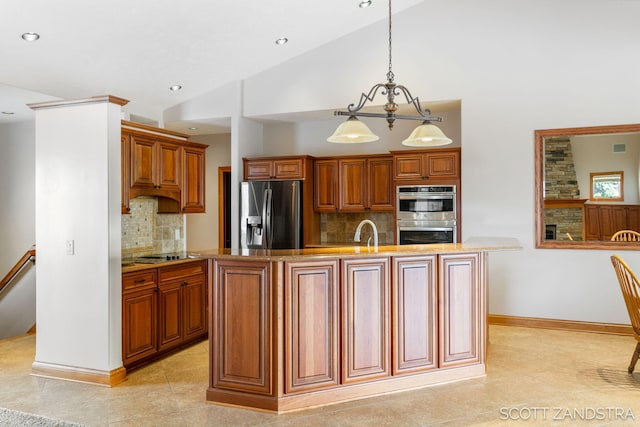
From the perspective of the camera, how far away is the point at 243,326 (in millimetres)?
3166

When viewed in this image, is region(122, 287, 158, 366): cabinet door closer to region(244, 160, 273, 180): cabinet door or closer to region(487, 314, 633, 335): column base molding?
region(244, 160, 273, 180): cabinet door

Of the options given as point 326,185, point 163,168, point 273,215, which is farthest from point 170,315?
point 326,185

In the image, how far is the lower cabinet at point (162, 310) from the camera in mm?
3880

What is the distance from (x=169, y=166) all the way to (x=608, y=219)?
184 inches

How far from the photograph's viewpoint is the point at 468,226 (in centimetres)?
564

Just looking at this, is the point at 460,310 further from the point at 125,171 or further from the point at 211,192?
the point at 211,192

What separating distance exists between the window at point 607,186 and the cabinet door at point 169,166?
4.44 metres

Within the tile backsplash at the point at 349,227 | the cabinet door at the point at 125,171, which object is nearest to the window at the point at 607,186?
the tile backsplash at the point at 349,227

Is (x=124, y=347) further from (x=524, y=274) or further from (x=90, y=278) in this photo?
(x=524, y=274)

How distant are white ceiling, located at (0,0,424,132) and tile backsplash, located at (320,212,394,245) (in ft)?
7.54

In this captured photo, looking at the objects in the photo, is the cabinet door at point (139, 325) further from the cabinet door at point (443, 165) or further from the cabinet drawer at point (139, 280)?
the cabinet door at point (443, 165)

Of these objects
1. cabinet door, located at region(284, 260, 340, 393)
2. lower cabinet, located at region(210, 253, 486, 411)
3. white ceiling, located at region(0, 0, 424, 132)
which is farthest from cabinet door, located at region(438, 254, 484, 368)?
white ceiling, located at region(0, 0, 424, 132)

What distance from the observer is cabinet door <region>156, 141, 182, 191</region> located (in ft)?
15.6

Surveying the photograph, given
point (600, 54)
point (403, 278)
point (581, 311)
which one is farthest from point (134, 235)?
point (600, 54)
